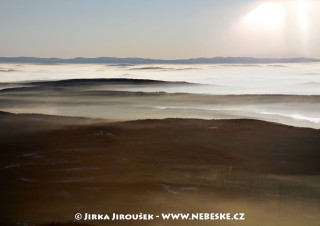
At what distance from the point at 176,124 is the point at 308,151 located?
5.09 m

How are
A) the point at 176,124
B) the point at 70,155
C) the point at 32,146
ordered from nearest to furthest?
the point at 70,155
the point at 32,146
the point at 176,124

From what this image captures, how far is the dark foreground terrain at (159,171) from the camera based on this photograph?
6715 millimetres

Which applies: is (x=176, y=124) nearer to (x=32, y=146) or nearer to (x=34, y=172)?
(x=32, y=146)

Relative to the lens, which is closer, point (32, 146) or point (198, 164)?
point (198, 164)

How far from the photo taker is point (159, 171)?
9.04 meters

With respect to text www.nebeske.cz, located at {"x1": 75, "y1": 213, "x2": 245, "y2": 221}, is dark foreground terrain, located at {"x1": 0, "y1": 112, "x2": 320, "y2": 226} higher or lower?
lower

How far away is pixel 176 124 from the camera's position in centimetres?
1502

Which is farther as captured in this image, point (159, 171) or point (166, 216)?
point (159, 171)

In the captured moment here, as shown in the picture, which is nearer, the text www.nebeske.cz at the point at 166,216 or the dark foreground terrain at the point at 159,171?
the text www.nebeske.cz at the point at 166,216

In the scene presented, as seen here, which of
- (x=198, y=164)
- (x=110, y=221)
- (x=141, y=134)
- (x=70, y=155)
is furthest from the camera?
(x=141, y=134)

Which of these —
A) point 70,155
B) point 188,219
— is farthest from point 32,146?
point 188,219

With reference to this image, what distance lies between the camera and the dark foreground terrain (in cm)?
671

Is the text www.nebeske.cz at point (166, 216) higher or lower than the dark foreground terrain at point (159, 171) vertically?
higher

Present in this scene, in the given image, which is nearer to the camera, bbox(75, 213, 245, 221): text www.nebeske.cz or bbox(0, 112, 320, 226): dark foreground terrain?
bbox(75, 213, 245, 221): text www.nebeske.cz
